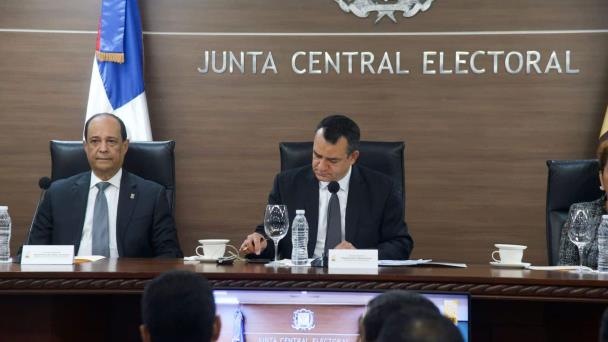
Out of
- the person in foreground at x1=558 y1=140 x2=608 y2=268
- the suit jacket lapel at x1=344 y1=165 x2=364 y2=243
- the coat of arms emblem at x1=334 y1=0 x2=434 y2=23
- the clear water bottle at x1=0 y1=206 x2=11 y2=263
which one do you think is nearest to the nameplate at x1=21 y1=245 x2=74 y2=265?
the clear water bottle at x1=0 y1=206 x2=11 y2=263

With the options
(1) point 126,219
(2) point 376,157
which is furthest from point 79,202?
(2) point 376,157

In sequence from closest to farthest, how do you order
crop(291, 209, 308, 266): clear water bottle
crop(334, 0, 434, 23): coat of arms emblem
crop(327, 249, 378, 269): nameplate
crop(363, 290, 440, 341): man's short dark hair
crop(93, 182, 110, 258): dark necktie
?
crop(363, 290, 440, 341): man's short dark hair, crop(327, 249, 378, 269): nameplate, crop(291, 209, 308, 266): clear water bottle, crop(93, 182, 110, 258): dark necktie, crop(334, 0, 434, 23): coat of arms emblem

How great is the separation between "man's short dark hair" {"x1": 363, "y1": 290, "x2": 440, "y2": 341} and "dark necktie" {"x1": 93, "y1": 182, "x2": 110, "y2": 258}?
8.50ft

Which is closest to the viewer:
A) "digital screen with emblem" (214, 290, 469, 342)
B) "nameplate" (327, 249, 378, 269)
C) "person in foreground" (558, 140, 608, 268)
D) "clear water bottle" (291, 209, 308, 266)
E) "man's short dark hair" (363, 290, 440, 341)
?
"man's short dark hair" (363, 290, 440, 341)

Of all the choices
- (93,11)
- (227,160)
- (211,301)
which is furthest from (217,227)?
(211,301)

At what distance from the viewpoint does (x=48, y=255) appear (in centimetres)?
336

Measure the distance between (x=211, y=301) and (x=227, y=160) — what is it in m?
3.92

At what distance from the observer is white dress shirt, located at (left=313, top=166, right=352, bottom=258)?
3951 millimetres

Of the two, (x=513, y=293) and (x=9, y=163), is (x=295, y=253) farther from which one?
(x=9, y=163)

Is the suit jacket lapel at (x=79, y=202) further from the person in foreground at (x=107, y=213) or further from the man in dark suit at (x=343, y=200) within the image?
the man in dark suit at (x=343, y=200)

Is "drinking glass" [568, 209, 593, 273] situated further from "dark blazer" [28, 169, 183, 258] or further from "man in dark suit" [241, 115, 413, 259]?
"dark blazer" [28, 169, 183, 258]

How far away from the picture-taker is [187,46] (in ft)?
18.8

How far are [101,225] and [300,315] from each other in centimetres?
163

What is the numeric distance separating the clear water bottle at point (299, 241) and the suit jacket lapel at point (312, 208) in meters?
0.31
